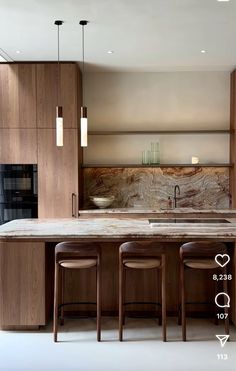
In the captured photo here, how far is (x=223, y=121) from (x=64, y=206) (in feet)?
9.27

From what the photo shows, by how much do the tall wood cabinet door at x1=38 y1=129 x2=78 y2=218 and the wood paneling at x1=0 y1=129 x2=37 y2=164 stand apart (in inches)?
4.0

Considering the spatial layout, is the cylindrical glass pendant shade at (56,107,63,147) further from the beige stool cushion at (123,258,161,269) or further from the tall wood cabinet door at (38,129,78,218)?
the tall wood cabinet door at (38,129,78,218)

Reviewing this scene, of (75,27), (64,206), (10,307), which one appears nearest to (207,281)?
(10,307)

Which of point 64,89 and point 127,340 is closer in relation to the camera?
point 127,340

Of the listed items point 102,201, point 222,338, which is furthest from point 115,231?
point 102,201

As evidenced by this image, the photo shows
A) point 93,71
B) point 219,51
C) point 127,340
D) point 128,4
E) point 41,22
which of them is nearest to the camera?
point 127,340

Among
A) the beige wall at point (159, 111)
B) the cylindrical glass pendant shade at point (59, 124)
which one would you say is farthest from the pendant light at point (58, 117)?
the beige wall at point (159, 111)

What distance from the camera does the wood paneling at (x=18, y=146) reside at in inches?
216

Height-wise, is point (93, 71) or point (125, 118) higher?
point (93, 71)

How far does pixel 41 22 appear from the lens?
409cm

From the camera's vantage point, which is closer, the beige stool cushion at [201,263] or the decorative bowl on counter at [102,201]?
the beige stool cushion at [201,263]

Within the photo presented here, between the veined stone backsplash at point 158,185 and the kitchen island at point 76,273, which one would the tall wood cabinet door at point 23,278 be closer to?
the kitchen island at point 76,273

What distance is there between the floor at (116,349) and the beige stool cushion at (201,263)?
0.66 metres

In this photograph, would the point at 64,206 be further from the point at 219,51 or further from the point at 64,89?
the point at 219,51
